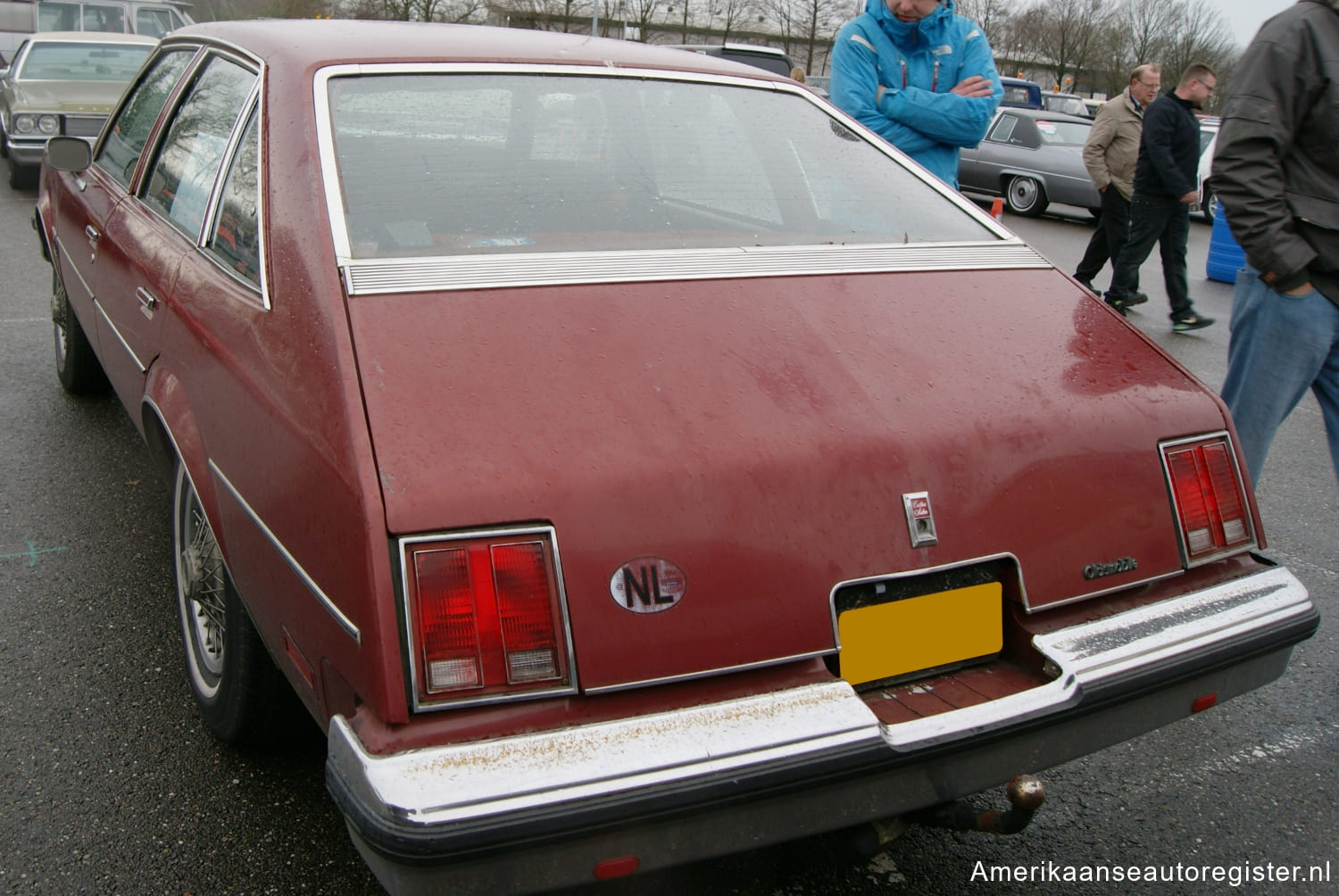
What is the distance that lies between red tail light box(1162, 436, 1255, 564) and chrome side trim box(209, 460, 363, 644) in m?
1.60

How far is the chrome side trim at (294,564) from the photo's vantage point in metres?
1.74

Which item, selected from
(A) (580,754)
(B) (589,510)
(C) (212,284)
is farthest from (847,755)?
(C) (212,284)

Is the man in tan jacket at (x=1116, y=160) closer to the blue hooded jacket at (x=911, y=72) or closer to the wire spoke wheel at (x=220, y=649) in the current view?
the blue hooded jacket at (x=911, y=72)

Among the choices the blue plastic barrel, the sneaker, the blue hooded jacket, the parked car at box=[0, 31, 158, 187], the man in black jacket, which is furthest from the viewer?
the parked car at box=[0, 31, 158, 187]

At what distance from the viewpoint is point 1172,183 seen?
7.61 meters

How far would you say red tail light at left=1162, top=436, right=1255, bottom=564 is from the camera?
2.26 metres

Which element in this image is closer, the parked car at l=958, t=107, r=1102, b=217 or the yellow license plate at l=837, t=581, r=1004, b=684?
the yellow license plate at l=837, t=581, r=1004, b=684

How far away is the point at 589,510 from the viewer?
1.78 meters

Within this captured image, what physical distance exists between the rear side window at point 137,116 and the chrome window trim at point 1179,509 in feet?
9.68

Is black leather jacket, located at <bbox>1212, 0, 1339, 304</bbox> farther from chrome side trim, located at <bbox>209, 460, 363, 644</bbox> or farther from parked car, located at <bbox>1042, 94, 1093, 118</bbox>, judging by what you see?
parked car, located at <bbox>1042, 94, 1093, 118</bbox>

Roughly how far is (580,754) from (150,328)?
5.86ft

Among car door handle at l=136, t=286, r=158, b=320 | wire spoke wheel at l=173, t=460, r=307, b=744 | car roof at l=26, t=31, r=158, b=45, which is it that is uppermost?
car roof at l=26, t=31, r=158, b=45


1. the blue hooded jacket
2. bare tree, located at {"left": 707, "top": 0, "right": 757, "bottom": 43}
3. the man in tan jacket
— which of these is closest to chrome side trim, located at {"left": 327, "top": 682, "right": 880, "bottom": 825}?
the blue hooded jacket

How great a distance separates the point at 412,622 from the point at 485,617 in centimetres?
11
